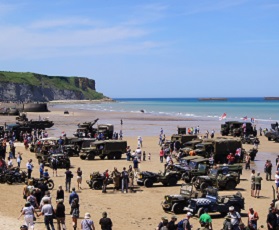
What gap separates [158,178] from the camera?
26.3m

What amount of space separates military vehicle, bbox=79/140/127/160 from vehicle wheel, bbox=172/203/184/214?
702 inches

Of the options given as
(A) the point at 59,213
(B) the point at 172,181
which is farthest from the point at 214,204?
(B) the point at 172,181

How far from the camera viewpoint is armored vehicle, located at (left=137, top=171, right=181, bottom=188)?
2598 centimetres

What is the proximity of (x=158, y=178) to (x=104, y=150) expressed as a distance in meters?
11.6

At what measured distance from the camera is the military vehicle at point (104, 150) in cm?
3716

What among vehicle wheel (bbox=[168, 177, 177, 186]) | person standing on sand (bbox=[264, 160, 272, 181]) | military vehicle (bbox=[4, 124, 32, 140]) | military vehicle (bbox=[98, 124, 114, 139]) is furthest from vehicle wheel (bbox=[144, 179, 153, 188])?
military vehicle (bbox=[4, 124, 32, 140])

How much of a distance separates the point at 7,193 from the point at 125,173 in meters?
5.69

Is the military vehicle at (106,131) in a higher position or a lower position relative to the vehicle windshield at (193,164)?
higher

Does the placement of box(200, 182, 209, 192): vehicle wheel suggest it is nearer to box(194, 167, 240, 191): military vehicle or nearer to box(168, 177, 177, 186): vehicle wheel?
box(194, 167, 240, 191): military vehicle

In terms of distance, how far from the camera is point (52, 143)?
38.9 m

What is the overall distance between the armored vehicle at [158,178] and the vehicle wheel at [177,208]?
6.09 meters

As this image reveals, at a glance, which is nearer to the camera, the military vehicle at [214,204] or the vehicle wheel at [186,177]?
the military vehicle at [214,204]

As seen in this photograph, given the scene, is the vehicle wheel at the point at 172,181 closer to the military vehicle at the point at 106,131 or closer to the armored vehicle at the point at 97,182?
the armored vehicle at the point at 97,182

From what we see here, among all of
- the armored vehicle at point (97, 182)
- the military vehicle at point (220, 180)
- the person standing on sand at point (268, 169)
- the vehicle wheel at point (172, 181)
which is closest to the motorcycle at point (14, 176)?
the armored vehicle at point (97, 182)
